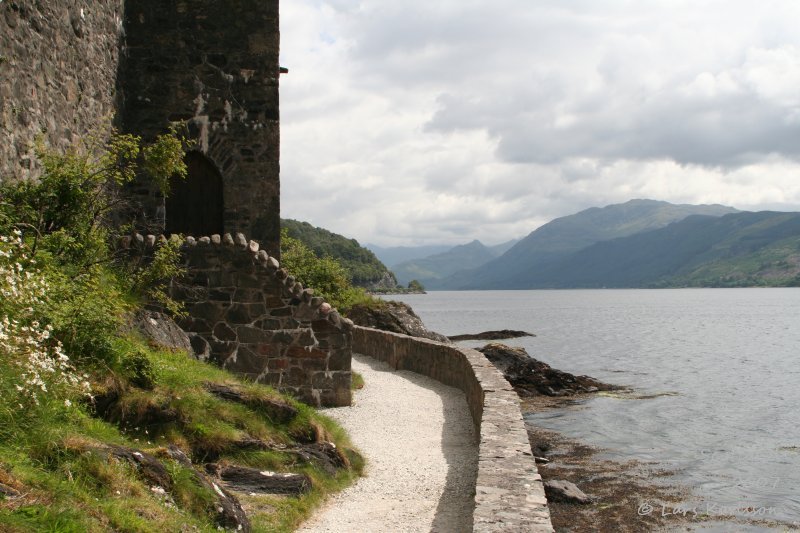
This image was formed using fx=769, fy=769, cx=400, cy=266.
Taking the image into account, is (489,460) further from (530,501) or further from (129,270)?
(129,270)

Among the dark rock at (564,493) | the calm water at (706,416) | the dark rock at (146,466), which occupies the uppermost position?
the dark rock at (146,466)

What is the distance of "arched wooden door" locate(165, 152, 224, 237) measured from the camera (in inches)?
657

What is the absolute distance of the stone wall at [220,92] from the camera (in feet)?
53.0

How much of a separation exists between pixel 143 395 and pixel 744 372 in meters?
38.6

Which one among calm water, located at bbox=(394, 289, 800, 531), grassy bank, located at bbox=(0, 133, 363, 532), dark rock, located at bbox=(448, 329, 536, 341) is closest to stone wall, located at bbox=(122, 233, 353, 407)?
grassy bank, located at bbox=(0, 133, 363, 532)

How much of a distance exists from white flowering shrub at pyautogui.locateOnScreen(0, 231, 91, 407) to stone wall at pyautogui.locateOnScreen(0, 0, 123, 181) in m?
3.54

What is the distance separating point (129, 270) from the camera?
1164cm

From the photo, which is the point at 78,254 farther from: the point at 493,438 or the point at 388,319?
the point at 388,319

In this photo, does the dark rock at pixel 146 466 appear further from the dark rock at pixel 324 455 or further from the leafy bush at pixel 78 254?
the dark rock at pixel 324 455

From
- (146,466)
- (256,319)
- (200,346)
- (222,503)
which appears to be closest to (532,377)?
(256,319)

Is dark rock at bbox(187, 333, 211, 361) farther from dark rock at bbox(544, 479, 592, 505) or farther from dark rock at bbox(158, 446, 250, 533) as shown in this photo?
dark rock at bbox(544, 479, 592, 505)

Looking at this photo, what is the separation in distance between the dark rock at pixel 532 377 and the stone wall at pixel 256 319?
15463mm

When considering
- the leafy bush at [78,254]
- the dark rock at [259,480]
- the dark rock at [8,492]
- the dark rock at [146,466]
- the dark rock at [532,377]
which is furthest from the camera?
the dark rock at [532,377]

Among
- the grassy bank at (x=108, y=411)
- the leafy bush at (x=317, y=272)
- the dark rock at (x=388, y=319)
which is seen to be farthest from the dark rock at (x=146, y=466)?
the dark rock at (x=388, y=319)
